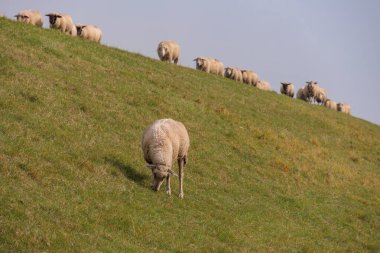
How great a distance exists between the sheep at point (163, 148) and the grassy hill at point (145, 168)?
624mm

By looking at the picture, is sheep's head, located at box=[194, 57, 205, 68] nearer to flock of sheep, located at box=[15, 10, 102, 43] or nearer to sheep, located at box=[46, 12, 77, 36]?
flock of sheep, located at box=[15, 10, 102, 43]

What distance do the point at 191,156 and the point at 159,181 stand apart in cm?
681

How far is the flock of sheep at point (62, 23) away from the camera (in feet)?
125

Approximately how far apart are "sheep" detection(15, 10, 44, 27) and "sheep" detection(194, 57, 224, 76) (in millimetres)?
15884

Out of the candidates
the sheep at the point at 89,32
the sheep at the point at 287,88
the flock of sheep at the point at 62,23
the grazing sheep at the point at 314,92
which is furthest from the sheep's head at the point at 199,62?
the grazing sheep at the point at 314,92

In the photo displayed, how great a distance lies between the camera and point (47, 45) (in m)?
31.4

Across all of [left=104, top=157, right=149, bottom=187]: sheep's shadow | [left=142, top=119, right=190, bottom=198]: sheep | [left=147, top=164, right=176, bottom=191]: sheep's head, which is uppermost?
[left=142, top=119, right=190, bottom=198]: sheep

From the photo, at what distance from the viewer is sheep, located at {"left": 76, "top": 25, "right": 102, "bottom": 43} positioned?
4317cm

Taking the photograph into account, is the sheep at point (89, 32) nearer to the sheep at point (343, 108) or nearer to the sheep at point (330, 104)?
the sheep at point (330, 104)

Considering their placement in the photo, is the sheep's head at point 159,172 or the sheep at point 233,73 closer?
the sheep's head at point 159,172

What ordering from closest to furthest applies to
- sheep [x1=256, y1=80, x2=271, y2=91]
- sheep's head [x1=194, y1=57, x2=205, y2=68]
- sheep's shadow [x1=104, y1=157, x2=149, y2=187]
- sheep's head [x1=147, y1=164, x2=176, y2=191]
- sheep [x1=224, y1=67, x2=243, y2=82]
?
1. sheep's head [x1=147, y1=164, x2=176, y2=191]
2. sheep's shadow [x1=104, y1=157, x2=149, y2=187]
3. sheep's head [x1=194, y1=57, x2=205, y2=68]
4. sheep [x1=224, y1=67, x2=243, y2=82]
5. sheep [x1=256, y1=80, x2=271, y2=91]

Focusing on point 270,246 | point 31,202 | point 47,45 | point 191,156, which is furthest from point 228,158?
point 31,202

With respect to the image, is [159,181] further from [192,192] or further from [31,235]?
[31,235]

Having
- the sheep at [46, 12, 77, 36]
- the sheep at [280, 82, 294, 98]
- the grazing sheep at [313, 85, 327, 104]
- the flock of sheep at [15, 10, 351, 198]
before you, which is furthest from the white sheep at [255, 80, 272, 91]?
the sheep at [46, 12, 77, 36]
